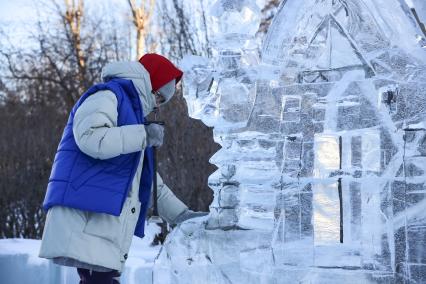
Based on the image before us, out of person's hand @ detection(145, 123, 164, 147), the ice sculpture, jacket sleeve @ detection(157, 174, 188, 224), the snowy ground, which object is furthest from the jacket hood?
the snowy ground

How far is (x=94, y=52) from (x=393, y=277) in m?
12.5

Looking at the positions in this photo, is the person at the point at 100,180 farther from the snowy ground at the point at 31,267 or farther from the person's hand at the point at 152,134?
the snowy ground at the point at 31,267

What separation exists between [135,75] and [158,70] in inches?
5.6

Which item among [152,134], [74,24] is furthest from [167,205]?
[74,24]

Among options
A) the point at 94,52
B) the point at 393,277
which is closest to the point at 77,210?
the point at 393,277

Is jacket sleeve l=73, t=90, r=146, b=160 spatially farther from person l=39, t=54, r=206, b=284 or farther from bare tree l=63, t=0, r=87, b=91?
bare tree l=63, t=0, r=87, b=91

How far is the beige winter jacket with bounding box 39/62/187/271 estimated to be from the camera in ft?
7.32

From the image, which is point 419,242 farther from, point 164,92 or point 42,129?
point 42,129

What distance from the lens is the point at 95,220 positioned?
2301 mm

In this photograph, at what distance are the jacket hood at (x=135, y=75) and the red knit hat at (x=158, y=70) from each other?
73 millimetres

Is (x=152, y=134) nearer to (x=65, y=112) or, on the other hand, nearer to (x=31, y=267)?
(x=31, y=267)

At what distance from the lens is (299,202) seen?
2566 millimetres

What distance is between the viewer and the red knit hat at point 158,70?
2598 millimetres

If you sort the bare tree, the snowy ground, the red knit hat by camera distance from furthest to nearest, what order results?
1. the bare tree
2. the snowy ground
3. the red knit hat
